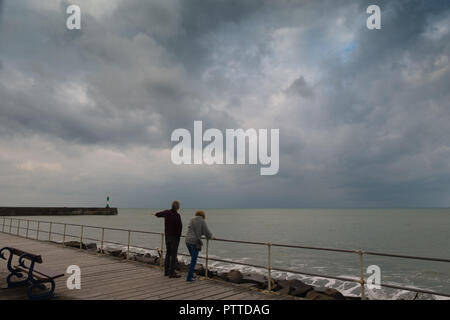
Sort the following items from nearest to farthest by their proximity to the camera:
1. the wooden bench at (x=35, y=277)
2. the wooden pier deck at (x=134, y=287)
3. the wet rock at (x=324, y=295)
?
the wooden bench at (x=35, y=277) → the wooden pier deck at (x=134, y=287) → the wet rock at (x=324, y=295)

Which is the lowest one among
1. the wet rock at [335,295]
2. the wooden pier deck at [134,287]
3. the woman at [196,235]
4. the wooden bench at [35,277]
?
the wet rock at [335,295]

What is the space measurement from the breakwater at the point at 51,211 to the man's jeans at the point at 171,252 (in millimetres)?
99029

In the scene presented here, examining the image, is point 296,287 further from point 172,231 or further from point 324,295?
point 172,231

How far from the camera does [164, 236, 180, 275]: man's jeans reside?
7.35m

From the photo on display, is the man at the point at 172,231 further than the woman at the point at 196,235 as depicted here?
Yes

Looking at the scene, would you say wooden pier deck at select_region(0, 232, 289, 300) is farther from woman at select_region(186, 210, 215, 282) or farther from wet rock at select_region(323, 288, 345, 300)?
wet rock at select_region(323, 288, 345, 300)

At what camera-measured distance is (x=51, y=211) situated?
99.1 m

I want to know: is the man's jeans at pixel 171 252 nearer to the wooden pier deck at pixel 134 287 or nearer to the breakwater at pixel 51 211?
the wooden pier deck at pixel 134 287

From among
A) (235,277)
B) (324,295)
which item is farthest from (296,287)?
(324,295)

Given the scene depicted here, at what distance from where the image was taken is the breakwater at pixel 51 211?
86.4m

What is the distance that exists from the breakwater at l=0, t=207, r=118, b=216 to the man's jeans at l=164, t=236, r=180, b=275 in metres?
99.0

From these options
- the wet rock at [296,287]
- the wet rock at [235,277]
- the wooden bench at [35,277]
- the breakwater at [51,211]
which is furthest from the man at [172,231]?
the breakwater at [51,211]
